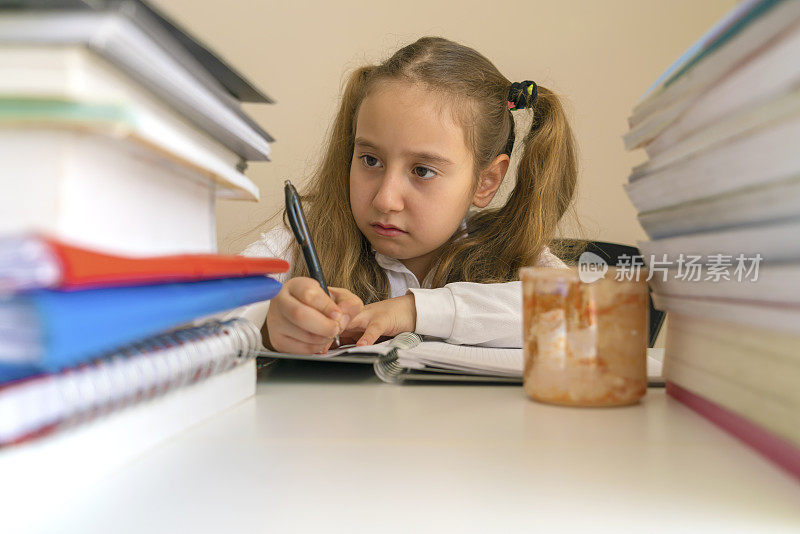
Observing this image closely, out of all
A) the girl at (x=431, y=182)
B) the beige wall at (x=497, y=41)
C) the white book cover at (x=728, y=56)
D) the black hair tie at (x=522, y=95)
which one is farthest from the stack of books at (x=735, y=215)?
the beige wall at (x=497, y=41)

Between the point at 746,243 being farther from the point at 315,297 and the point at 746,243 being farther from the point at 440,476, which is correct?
the point at 315,297

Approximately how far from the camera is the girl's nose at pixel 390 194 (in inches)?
42.6

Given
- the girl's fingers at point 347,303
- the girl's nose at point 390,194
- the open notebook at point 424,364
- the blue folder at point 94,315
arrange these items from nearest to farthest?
the blue folder at point 94,315
the open notebook at point 424,364
the girl's fingers at point 347,303
the girl's nose at point 390,194

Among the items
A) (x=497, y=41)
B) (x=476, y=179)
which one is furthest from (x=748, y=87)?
(x=497, y=41)

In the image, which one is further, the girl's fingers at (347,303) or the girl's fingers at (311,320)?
the girl's fingers at (347,303)

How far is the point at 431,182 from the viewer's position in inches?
44.8

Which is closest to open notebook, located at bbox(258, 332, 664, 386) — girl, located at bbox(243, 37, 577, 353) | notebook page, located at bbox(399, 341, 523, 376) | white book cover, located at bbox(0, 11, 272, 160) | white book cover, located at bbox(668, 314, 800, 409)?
notebook page, located at bbox(399, 341, 523, 376)

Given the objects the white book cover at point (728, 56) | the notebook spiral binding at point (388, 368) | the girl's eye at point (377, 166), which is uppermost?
the girl's eye at point (377, 166)

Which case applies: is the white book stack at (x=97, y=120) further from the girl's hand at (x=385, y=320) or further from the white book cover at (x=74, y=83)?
the girl's hand at (x=385, y=320)

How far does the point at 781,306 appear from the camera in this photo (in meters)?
0.29

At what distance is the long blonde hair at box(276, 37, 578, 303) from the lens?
123 cm

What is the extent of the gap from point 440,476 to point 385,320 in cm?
54

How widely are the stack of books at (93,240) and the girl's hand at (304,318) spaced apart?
0.29 m

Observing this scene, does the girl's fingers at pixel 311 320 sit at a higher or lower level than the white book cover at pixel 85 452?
higher
